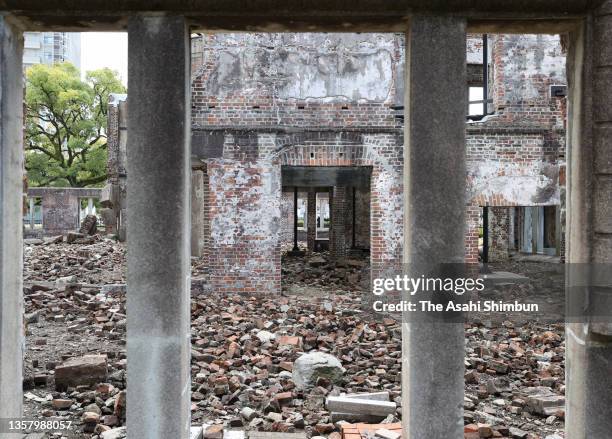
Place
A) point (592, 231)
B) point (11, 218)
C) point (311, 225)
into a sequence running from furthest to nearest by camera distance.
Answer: point (311, 225) → point (11, 218) → point (592, 231)

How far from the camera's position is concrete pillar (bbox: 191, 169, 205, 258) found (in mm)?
15938

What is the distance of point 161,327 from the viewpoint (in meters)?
2.98

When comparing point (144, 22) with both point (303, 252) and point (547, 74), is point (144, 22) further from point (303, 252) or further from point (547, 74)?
point (303, 252)

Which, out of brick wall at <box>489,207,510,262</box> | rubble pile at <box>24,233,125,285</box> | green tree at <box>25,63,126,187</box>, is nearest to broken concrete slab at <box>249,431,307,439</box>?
rubble pile at <box>24,233,125,285</box>

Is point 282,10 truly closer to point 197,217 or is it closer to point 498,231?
point 197,217

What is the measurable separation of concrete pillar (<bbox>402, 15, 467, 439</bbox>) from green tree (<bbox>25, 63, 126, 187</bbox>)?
31129 mm

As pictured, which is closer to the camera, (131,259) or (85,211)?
(131,259)

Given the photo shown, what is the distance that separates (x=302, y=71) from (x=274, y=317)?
5.45m

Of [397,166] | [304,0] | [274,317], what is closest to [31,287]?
[274,317]

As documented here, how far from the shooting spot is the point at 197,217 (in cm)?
1605

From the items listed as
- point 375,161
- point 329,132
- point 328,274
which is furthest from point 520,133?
point 328,274

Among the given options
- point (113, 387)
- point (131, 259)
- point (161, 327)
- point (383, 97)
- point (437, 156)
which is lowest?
point (113, 387)

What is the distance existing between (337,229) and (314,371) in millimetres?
11254

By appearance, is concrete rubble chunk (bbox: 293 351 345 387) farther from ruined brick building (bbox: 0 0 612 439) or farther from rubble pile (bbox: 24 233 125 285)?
rubble pile (bbox: 24 233 125 285)
